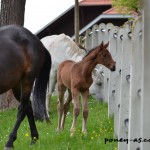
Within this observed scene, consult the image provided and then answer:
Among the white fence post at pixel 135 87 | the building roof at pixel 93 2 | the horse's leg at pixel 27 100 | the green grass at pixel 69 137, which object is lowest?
the green grass at pixel 69 137

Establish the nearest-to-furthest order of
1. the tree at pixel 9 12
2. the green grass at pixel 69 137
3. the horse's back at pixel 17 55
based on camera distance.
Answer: the green grass at pixel 69 137
the horse's back at pixel 17 55
the tree at pixel 9 12

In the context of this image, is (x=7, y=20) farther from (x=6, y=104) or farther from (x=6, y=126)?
(x=6, y=126)

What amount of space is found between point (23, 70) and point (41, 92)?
701 millimetres

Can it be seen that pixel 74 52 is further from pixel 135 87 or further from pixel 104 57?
pixel 135 87

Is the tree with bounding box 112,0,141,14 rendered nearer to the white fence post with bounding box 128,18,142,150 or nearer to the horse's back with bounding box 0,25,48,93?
the horse's back with bounding box 0,25,48,93

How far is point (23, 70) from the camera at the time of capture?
7.23 metres

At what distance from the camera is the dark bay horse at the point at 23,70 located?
6.96 metres

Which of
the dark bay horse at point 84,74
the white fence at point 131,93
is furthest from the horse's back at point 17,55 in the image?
the white fence at point 131,93

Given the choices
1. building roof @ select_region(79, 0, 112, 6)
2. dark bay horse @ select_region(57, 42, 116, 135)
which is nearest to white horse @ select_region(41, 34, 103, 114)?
dark bay horse @ select_region(57, 42, 116, 135)

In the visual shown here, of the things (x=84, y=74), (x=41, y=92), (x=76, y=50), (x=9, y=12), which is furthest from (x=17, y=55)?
(x=9, y=12)

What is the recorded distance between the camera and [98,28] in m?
13.3

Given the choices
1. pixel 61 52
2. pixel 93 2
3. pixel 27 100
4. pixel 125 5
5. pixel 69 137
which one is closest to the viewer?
pixel 69 137

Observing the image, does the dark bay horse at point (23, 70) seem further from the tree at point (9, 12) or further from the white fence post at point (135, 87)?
the tree at point (9, 12)

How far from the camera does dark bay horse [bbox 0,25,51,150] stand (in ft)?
22.9
